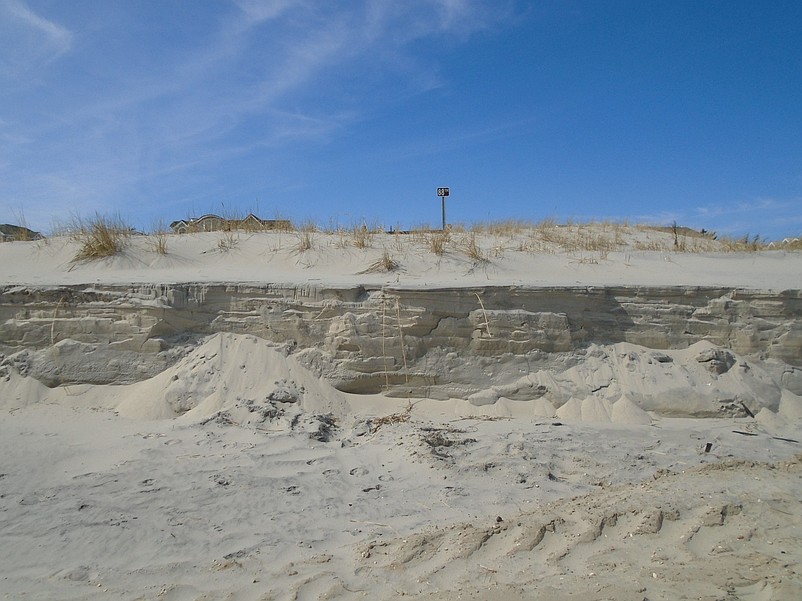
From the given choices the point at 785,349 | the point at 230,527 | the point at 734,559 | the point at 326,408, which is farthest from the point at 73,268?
the point at 785,349

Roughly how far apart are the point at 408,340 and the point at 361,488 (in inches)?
89.4

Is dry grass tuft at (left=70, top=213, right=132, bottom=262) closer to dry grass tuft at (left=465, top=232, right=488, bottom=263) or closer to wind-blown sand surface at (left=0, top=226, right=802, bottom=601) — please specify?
wind-blown sand surface at (left=0, top=226, right=802, bottom=601)

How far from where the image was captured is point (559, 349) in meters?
6.46

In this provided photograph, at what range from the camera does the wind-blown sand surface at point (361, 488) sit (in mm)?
2863

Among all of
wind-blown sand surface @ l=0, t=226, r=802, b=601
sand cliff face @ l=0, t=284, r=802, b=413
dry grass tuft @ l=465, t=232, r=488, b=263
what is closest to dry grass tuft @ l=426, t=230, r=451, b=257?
dry grass tuft @ l=465, t=232, r=488, b=263

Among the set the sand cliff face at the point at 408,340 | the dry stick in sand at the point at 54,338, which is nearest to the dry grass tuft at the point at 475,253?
the sand cliff face at the point at 408,340

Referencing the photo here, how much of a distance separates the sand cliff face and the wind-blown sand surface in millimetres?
165

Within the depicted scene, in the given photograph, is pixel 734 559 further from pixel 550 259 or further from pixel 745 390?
pixel 550 259

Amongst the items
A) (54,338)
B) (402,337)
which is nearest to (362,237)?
(402,337)

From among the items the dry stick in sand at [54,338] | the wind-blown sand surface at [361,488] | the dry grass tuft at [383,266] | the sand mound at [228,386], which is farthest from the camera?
the dry grass tuft at [383,266]

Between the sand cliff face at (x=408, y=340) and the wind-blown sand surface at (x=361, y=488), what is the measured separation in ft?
0.54

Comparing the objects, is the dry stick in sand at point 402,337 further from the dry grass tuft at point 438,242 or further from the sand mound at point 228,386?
the dry grass tuft at point 438,242

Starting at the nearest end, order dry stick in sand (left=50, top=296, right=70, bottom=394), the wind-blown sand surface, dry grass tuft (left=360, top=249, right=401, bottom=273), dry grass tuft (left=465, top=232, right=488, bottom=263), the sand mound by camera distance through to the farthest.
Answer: the wind-blown sand surface → the sand mound → dry stick in sand (left=50, top=296, right=70, bottom=394) → dry grass tuft (left=360, top=249, right=401, bottom=273) → dry grass tuft (left=465, top=232, right=488, bottom=263)

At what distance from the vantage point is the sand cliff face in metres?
6.09
